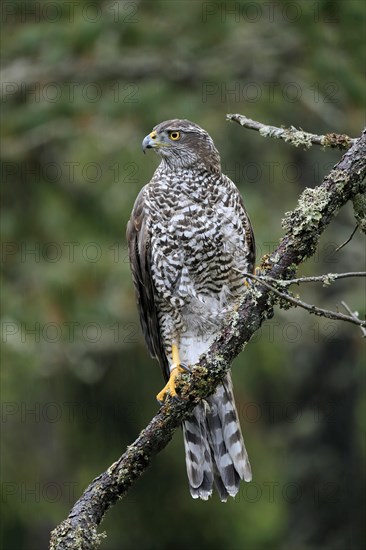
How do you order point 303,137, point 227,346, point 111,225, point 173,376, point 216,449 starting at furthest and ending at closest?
point 111,225 → point 216,449 → point 173,376 → point 303,137 → point 227,346

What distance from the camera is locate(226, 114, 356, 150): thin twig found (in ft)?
14.4

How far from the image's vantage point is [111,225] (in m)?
9.68

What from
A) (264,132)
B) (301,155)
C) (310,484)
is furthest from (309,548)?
(264,132)

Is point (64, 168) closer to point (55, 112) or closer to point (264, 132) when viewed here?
point (55, 112)

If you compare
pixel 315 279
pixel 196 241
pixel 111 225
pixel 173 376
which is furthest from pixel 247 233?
pixel 111 225

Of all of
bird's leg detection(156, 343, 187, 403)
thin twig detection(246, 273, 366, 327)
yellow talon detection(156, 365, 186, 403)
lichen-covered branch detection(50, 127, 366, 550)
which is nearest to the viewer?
thin twig detection(246, 273, 366, 327)

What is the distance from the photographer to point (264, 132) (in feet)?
15.0

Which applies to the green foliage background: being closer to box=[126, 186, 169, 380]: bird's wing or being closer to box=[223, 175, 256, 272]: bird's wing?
box=[126, 186, 169, 380]: bird's wing

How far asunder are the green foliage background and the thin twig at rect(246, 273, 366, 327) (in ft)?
14.1

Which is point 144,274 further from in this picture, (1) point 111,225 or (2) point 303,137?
(1) point 111,225

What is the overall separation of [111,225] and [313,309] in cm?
595

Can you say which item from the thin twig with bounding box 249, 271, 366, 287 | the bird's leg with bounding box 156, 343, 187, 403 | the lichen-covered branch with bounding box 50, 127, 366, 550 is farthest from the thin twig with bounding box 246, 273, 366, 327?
the bird's leg with bounding box 156, 343, 187, 403

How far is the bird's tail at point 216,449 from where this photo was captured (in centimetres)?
555

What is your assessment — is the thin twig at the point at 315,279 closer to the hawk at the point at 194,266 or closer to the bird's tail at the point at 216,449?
the hawk at the point at 194,266
